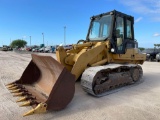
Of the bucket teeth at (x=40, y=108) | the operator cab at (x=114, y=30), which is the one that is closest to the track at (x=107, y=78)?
the operator cab at (x=114, y=30)

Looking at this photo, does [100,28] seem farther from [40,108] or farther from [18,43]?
[18,43]

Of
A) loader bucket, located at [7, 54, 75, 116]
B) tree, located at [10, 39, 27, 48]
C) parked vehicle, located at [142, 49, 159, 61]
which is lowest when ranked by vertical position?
loader bucket, located at [7, 54, 75, 116]

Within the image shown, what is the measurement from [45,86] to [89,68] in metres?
1.37

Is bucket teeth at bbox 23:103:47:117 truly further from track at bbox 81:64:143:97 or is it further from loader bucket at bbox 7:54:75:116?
track at bbox 81:64:143:97

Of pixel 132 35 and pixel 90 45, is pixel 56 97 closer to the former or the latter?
pixel 90 45

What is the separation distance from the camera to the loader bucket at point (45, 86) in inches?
153

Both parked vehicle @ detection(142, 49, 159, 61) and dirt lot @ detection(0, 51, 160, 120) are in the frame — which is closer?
dirt lot @ detection(0, 51, 160, 120)

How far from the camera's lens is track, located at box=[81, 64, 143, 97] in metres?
4.99

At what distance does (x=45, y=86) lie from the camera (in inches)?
204

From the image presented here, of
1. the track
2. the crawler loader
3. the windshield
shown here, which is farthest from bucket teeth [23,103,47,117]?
the windshield

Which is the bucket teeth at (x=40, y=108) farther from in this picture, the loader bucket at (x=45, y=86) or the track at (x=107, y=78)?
the track at (x=107, y=78)

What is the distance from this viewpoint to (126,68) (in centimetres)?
636

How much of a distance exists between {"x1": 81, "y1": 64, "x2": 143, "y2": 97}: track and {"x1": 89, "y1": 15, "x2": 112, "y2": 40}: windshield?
1.29m

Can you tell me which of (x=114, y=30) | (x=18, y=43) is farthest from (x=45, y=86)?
(x=18, y=43)
